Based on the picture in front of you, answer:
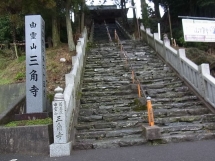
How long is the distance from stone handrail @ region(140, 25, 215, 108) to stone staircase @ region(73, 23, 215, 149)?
31 cm

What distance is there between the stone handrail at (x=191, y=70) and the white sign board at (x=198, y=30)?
39.1 inches

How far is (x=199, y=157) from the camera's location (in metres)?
5.04

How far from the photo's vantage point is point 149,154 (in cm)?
548

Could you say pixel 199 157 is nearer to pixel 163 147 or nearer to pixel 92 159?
pixel 163 147

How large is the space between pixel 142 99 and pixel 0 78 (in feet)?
26.1

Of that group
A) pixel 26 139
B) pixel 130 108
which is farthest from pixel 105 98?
pixel 26 139

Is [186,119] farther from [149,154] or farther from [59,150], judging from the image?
[59,150]

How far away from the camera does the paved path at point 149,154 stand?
5.15m

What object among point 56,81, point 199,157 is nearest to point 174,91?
point 199,157

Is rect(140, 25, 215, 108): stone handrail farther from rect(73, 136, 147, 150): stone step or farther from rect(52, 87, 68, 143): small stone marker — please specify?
rect(52, 87, 68, 143): small stone marker

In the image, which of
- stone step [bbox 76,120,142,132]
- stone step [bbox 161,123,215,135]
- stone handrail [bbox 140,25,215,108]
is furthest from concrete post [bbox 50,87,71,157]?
stone handrail [bbox 140,25,215,108]

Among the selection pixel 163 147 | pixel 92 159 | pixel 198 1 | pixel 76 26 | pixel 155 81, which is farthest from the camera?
pixel 76 26

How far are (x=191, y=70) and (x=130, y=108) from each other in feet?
9.23

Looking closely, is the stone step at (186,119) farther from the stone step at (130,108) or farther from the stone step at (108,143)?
the stone step at (108,143)
